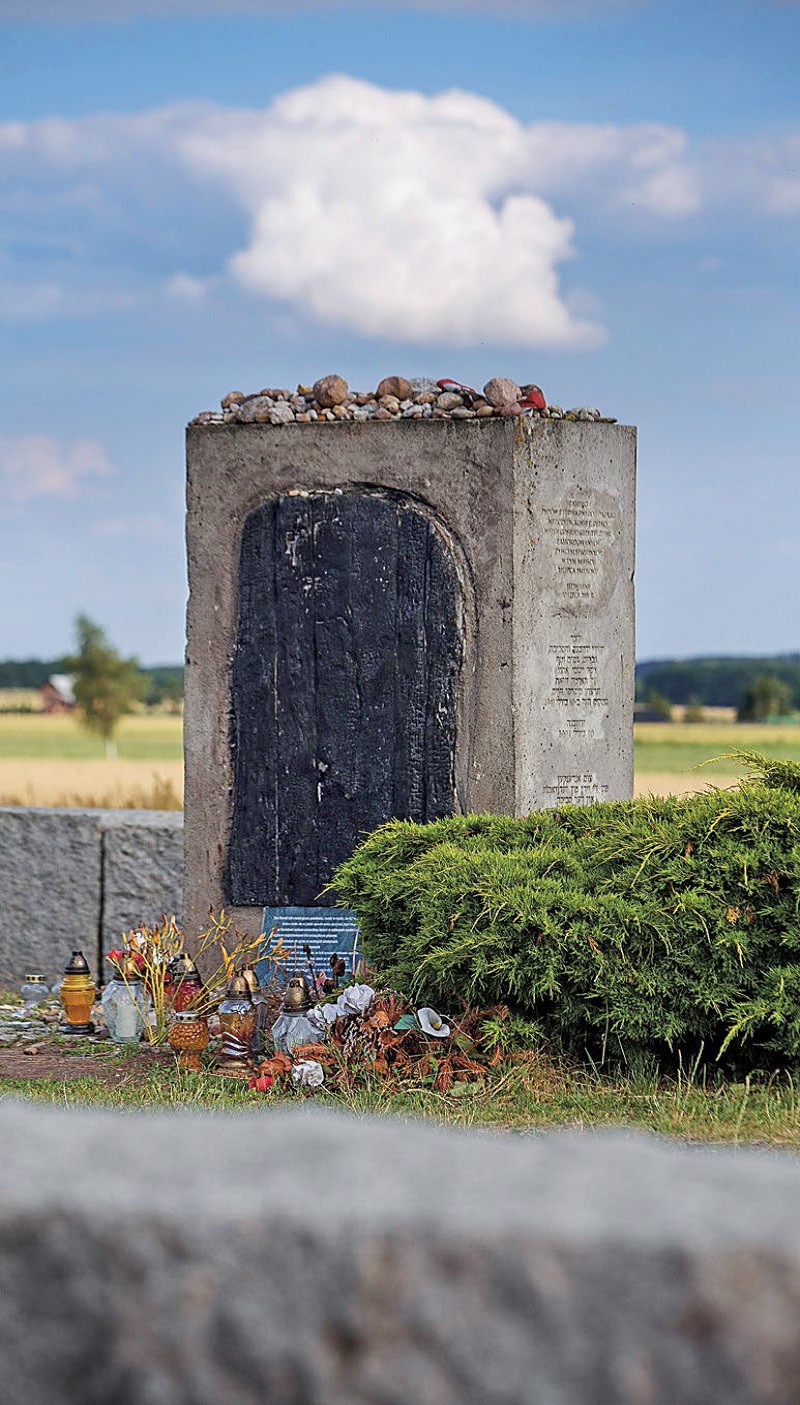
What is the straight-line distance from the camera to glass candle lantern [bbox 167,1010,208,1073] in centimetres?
633

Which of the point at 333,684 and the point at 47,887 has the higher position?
the point at 333,684

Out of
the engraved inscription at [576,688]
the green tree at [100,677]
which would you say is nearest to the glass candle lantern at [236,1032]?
the engraved inscription at [576,688]

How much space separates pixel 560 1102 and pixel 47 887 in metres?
5.52

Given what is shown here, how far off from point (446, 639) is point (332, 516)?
0.88m

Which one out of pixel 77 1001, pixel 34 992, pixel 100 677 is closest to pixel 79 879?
pixel 34 992

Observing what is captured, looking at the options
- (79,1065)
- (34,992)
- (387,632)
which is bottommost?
(34,992)

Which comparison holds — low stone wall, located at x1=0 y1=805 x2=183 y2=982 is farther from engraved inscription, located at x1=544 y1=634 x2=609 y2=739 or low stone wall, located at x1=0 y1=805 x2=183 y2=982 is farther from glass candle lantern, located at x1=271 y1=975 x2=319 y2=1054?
glass candle lantern, located at x1=271 y1=975 x2=319 y2=1054

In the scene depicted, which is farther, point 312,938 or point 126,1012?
point 312,938

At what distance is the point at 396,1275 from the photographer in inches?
59.4

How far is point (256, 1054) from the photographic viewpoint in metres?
6.35

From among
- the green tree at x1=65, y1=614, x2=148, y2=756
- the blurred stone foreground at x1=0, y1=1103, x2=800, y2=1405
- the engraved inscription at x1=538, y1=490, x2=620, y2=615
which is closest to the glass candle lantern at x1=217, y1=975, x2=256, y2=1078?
the engraved inscription at x1=538, y1=490, x2=620, y2=615

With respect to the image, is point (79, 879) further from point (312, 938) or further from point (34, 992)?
point (312, 938)

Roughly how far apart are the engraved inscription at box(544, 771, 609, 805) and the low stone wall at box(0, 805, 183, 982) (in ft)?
9.66

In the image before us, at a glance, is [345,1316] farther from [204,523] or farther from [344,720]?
[204,523]
